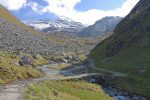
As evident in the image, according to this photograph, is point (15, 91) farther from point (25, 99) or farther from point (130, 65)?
point (130, 65)

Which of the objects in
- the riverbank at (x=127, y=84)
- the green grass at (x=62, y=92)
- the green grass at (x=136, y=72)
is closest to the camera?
the green grass at (x=62, y=92)

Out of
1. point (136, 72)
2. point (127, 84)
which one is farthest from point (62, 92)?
point (136, 72)

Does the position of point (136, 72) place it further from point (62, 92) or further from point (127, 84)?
point (62, 92)

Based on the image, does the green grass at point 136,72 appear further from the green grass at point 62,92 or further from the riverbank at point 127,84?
the green grass at point 62,92

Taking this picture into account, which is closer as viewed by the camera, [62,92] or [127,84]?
[62,92]

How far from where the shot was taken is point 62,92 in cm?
8481

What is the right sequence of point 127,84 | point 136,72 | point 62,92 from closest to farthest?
point 62,92
point 127,84
point 136,72

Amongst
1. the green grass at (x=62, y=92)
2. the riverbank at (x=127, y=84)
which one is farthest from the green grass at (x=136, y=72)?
the green grass at (x=62, y=92)

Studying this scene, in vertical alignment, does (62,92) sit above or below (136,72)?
below

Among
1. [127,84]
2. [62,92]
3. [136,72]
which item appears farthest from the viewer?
[136,72]

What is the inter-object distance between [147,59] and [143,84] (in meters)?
57.4

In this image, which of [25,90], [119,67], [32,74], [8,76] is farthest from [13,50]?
[25,90]

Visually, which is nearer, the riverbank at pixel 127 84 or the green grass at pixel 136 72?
the riverbank at pixel 127 84

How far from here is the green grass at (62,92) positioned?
226 ft
